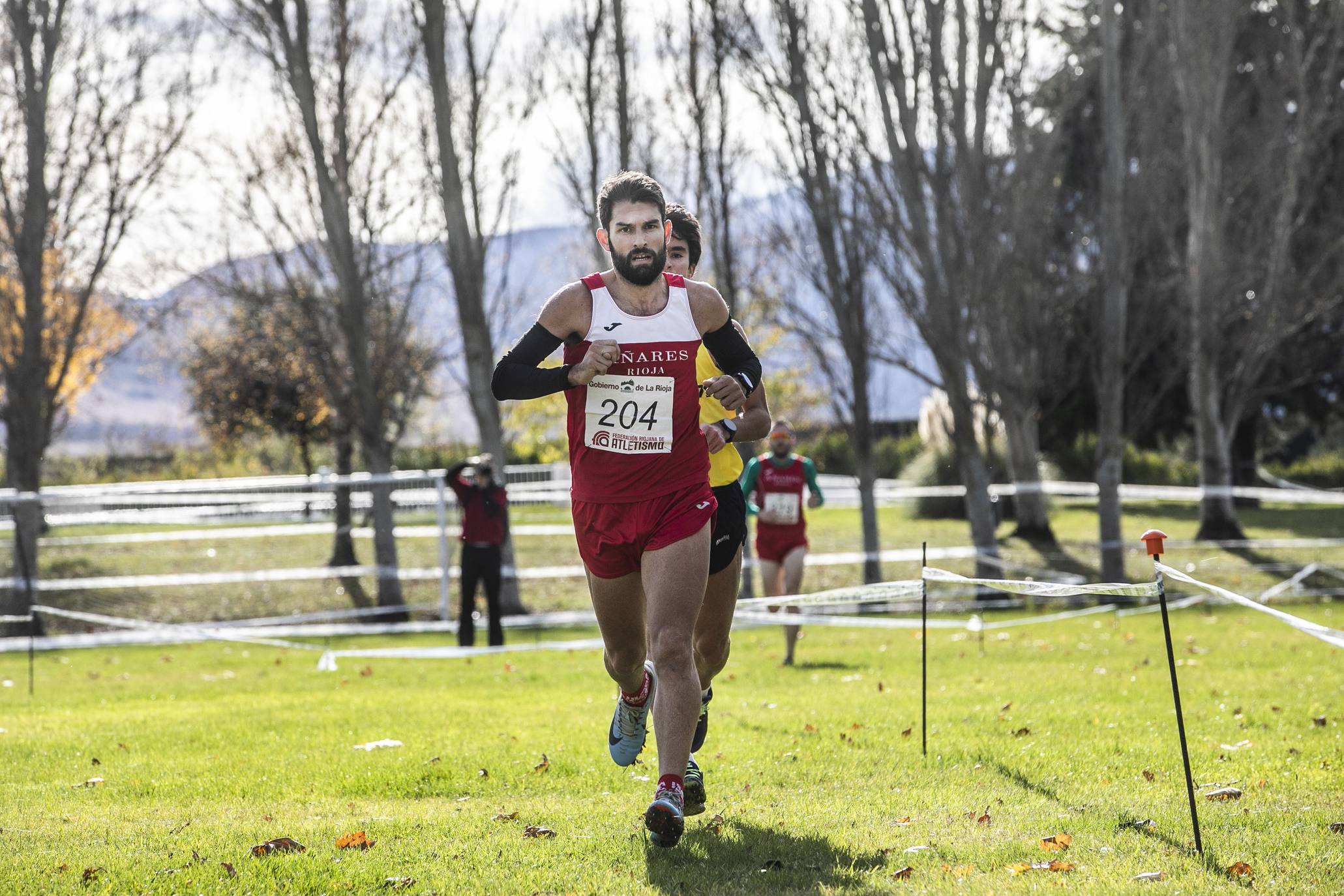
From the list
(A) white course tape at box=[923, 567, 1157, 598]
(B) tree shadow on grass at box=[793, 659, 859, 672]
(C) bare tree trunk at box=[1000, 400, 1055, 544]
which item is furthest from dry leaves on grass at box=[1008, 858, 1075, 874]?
(C) bare tree trunk at box=[1000, 400, 1055, 544]

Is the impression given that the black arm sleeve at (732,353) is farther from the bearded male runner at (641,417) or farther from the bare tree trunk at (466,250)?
the bare tree trunk at (466,250)

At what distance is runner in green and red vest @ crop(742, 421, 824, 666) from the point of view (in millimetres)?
12250

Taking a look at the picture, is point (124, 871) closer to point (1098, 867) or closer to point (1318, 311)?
point (1098, 867)

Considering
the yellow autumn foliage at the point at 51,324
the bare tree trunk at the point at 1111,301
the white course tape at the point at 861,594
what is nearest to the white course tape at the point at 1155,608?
the bare tree trunk at the point at 1111,301

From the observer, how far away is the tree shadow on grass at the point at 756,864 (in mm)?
4223

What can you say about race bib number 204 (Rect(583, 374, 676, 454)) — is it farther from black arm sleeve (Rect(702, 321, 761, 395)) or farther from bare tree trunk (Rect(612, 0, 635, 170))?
bare tree trunk (Rect(612, 0, 635, 170))

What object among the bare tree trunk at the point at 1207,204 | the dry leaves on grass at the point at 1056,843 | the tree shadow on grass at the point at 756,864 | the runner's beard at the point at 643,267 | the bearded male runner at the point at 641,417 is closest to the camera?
the tree shadow on grass at the point at 756,864

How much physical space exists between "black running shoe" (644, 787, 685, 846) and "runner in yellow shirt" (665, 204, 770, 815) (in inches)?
43.6

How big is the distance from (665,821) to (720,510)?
6.35 feet

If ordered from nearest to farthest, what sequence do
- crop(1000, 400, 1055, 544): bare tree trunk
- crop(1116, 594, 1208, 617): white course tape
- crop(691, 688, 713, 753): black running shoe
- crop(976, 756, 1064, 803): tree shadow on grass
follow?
crop(976, 756, 1064, 803): tree shadow on grass → crop(691, 688, 713, 753): black running shoe → crop(1116, 594, 1208, 617): white course tape → crop(1000, 400, 1055, 544): bare tree trunk

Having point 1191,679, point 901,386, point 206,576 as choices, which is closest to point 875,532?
point 206,576

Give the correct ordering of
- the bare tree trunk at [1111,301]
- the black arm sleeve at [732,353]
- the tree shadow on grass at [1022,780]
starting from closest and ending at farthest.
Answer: the black arm sleeve at [732,353]
the tree shadow on grass at [1022,780]
the bare tree trunk at [1111,301]

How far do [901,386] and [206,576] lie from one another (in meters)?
162

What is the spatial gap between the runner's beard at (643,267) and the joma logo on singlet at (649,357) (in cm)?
27
